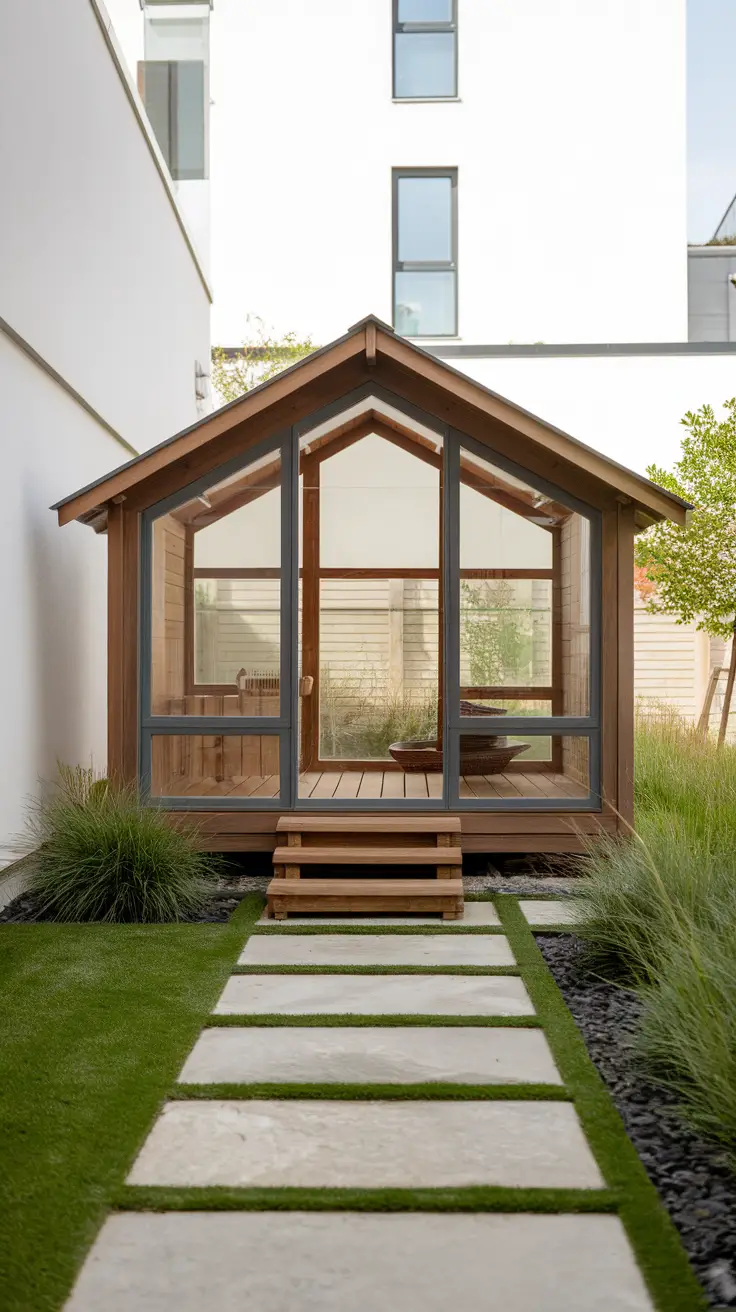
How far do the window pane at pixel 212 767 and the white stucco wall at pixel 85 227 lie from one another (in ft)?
6.02

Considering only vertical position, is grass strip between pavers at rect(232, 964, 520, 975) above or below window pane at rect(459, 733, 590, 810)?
below

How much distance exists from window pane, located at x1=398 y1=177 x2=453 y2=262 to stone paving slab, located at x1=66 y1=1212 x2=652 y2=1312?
14.9 metres

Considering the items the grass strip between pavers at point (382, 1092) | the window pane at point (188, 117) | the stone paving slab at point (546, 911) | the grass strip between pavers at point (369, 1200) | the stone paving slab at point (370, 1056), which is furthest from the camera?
the window pane at point (188, 117)

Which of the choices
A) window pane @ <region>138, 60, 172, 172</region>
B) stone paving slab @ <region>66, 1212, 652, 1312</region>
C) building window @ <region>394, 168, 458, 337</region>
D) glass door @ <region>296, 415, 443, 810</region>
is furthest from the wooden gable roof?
building window @ <region>394, 168, 458, 337</region>

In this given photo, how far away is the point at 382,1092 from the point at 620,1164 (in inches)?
29.5

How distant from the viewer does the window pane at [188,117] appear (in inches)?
427

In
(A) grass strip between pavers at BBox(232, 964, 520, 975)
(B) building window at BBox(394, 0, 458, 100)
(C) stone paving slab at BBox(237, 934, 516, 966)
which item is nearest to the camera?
(A) grass strip between pavers at BBox(232, 964, 520, 975)

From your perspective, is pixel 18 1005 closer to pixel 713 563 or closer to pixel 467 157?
pixel 713 563

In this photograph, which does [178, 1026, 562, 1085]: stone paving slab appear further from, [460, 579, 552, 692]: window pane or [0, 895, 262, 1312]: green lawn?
[460, 579, 552, 692]: window pane

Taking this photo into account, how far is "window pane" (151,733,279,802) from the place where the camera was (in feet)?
20.3

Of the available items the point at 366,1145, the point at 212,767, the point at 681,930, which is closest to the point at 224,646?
the point at 212,767

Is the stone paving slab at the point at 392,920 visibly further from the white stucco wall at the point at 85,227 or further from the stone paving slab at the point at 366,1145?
the white stucco wall at the point at 85,227

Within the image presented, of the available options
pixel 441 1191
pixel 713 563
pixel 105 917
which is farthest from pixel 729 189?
pixel 441 1191

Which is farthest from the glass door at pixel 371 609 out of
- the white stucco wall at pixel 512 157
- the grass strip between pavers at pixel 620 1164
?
the white stucco wall at pixel 512 157
